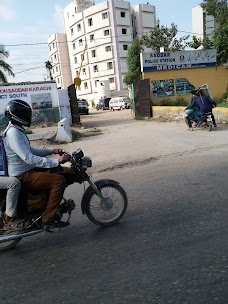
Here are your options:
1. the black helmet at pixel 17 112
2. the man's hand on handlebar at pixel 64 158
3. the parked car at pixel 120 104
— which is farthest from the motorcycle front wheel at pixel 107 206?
the parked car at pixel 120 104

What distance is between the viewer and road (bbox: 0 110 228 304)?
239cm

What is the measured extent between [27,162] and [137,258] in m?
1.53

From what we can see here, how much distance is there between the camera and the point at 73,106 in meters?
16.4

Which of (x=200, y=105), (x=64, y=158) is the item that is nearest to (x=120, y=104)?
(x=200, y=105)

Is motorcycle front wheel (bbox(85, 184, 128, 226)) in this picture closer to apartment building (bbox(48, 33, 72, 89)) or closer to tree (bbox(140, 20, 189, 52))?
tree (bbox(140, 20, 189, 52))

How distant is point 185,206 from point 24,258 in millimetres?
2276

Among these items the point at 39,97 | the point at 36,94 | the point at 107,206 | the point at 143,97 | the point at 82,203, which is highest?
the point at 36,94

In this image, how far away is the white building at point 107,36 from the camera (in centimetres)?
5053

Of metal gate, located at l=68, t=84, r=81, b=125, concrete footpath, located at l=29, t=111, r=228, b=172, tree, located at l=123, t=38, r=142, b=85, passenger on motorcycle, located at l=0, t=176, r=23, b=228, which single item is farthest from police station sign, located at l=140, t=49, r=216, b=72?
passenger on motorcycle, located at l=0, t=176, r=23, b=228

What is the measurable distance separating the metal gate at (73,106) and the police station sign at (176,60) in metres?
4.63

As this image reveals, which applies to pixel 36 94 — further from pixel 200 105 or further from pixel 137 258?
pixel 137 258

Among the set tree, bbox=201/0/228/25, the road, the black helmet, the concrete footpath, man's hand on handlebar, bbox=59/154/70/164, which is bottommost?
the road

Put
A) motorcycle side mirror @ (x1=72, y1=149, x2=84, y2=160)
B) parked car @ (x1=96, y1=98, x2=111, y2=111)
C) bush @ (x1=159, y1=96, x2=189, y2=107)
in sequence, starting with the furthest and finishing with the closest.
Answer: parked car @ (x1=96, y1=98, x2=111, y2=111)
bush @ (x1=159, y1=96, x2=189, y2=107)
motorcycle side mirror @ (x1=72, y1=149, x2=84, y2=160)

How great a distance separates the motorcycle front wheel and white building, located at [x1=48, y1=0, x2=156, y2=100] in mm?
43556
